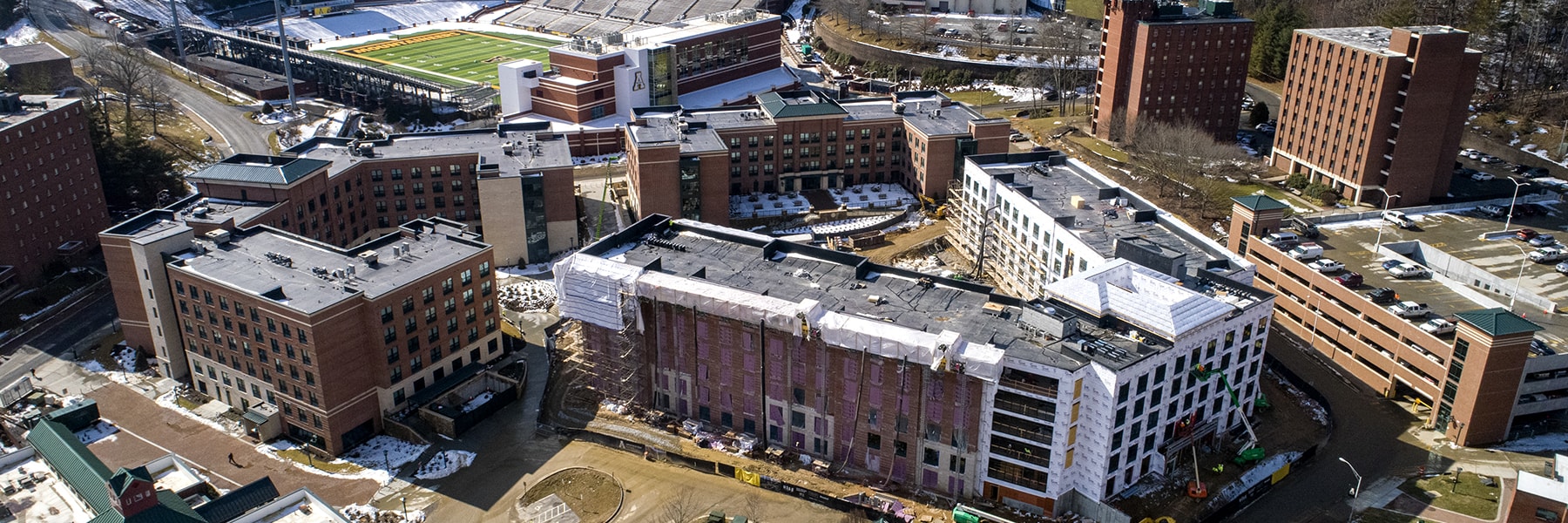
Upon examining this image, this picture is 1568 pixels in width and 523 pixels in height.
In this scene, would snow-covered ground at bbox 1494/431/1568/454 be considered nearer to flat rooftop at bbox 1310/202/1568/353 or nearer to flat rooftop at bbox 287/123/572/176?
flat rooftop at bbox 1310/202/1568/353

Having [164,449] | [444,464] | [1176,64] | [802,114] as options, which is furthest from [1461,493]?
[164,449]

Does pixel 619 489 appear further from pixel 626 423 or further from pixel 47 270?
pixel 47 270

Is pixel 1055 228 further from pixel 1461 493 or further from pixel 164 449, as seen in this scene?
pixel 164 449

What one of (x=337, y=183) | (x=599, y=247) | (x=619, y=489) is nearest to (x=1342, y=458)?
(x=619, y=489)

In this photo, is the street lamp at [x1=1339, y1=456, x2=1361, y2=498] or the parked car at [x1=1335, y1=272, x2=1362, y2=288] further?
the parked car at [x1=1335, y1=272, x2=1362, y2=288]

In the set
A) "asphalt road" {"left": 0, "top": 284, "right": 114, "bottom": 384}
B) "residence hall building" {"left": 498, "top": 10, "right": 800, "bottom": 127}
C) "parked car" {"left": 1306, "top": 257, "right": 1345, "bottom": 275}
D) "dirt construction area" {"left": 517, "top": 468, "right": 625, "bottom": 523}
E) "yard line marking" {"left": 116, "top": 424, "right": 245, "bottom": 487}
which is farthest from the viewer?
"residence hall building" {"left": 498, "top": 10, "right": 800, "bottom": 127}

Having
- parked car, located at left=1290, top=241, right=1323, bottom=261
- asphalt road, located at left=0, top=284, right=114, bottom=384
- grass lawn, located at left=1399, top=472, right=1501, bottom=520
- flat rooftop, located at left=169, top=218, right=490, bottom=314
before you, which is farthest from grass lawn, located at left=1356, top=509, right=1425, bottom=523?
asphalt road, located at left=0, top=284, right=114, bottom=384
